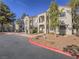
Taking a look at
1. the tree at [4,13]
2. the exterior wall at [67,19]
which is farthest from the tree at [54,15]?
the tree at [4,13]

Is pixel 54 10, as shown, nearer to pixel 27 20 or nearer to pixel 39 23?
pixel 39 23

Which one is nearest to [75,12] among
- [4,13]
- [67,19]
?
→ [67,19]

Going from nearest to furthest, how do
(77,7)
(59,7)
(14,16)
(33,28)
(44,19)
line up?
(77,7)
(59,7)
(44,19)
(33,28)
(14,16)

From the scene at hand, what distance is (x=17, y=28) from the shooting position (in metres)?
85.5

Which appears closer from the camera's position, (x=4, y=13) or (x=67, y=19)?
(x=67, y=19)

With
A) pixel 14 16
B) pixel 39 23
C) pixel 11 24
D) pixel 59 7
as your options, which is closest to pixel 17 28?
pixel 11 24

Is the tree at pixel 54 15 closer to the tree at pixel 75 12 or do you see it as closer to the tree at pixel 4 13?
the tree at pixel 75 12

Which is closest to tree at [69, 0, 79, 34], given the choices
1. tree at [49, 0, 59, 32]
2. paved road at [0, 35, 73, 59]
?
tree at [49, 0, 59, 32]

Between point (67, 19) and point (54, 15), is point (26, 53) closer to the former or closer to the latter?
point (54, 15)

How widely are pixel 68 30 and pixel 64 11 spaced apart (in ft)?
15.3

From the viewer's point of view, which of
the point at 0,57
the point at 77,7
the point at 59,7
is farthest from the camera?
the point at 59,7

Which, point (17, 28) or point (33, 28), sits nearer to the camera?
point (33, 28)

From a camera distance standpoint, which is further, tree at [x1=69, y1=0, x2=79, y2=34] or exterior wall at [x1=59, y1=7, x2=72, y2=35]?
exterior wall at [x1=59, y1=7, x2=72, y2=35]

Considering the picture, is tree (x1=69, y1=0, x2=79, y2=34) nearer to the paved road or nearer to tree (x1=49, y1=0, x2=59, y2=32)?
tree (x1=49, y1=0, x2=59, y2=32)
